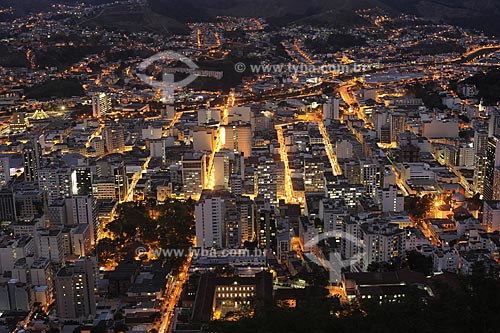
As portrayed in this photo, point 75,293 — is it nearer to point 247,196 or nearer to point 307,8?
point 247,196

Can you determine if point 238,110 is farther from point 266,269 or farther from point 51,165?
point 266,269

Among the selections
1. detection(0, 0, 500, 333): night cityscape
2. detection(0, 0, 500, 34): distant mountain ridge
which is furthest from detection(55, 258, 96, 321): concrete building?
detection(0, 0, 500, 34): distant mountain ridge

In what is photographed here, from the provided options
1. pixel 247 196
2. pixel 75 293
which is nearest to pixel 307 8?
pixel 247 196

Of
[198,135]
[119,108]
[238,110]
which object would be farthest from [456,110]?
[119,108]

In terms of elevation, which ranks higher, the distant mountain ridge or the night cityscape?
the distant mountain ridge

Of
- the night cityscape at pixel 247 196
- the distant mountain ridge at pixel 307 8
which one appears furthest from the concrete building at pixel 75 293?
the distant mountain ridge at pixel 307 8

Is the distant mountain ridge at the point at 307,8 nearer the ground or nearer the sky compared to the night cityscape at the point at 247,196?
nearer the sky

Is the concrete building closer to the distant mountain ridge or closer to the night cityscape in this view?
the night cityscape

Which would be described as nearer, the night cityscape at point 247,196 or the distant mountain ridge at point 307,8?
the night cityscape at point 247,196

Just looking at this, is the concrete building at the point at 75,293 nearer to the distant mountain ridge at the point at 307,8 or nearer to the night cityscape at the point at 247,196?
the night cityscape at the point at 247,196
